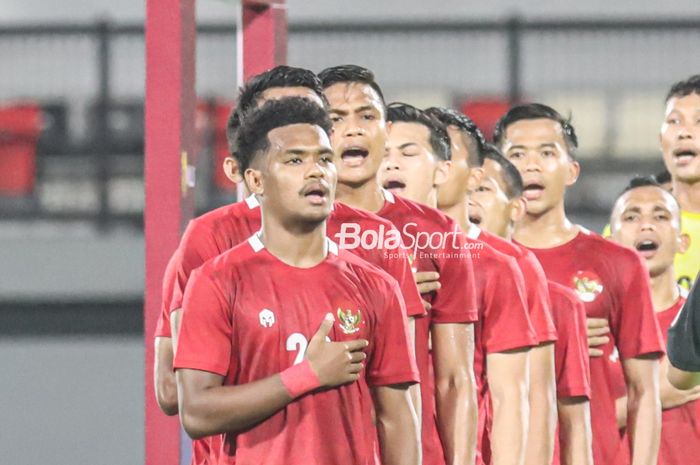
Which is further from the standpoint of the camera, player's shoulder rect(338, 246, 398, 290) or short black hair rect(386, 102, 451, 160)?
short black hair rect(386, 102, 451, 160)

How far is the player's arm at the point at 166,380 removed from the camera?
3.99 metres

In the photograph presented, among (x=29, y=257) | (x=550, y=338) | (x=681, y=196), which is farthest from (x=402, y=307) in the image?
(x=29, y=257)

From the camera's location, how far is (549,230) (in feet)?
18.3

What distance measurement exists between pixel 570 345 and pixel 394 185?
0.77 m

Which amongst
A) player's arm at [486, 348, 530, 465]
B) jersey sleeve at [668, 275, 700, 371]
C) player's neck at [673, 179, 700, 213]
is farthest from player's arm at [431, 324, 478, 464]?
player's neck at [673, 179, 700, 213]

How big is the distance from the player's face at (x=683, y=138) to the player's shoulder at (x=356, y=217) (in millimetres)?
2296

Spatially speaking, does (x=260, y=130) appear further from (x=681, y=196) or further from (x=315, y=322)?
(x=681, y=196)

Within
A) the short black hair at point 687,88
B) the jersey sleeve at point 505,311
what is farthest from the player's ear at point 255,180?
the short black hair at point 687,88

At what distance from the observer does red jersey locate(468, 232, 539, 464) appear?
486 centimetres

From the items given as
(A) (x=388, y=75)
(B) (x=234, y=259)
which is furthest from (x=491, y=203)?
(A) (x=388, y=75)

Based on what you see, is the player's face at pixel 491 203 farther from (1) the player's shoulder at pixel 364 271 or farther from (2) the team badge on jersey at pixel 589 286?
(1) the player's shoulder at pixel 364 271

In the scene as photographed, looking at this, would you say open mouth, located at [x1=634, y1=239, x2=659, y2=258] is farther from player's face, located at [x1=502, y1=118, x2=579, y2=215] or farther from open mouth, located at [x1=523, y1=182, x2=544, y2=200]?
open mouth, located at [x1=523, y1=182, x2=544, y2=200]

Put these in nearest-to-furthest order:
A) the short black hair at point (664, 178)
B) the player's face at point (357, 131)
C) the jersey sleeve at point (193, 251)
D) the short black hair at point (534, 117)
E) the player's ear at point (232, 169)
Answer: the jersey sleeve at point (193, 251) → the player's ear at point (232, 169) → the player's face at point (357, 131) → the short black hair at point (534, 117) → the short black hair at point (664, 178)

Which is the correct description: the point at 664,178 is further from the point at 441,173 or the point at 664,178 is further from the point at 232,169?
the point at 232,169
